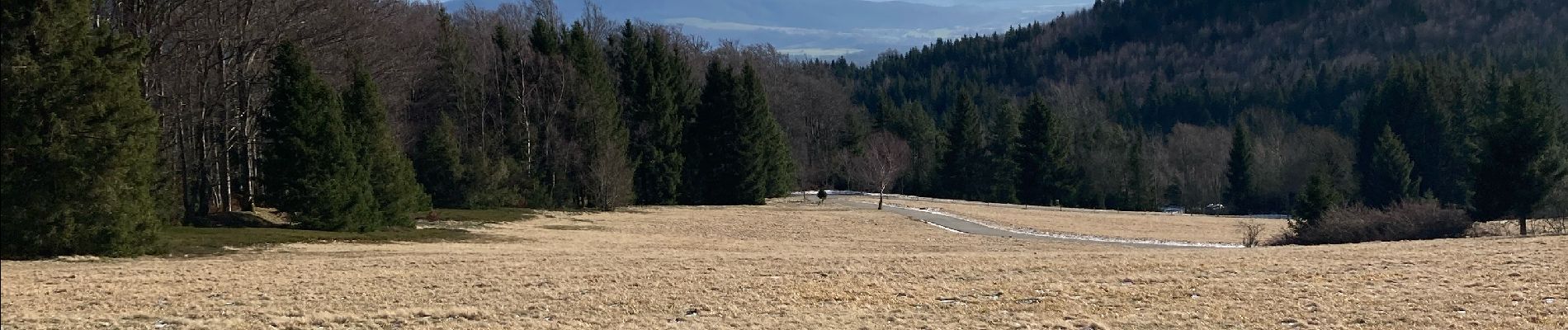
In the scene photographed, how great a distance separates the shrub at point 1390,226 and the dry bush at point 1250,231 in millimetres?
1060

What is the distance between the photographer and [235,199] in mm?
42000

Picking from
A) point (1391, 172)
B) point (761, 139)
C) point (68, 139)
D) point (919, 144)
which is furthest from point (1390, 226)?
point (919, 144)

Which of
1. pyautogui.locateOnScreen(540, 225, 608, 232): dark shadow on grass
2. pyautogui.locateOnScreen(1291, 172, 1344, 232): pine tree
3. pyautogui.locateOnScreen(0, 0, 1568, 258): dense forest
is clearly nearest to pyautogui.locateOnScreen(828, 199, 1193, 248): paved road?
pyautogui.locateOnScreen(0, 0, 1568, 258): dense forest

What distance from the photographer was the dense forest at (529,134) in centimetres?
2203

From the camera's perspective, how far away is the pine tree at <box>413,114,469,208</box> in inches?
1934

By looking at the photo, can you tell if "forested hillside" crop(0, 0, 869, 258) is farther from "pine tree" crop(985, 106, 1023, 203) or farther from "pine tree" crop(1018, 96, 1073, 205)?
"pine tree" crop(1018, 96, 1073, 205)

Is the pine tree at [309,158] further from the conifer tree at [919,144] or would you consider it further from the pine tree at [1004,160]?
the conifer tree at [919,144]

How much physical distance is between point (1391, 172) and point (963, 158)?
32800mm

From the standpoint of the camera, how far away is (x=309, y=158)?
32562 mm

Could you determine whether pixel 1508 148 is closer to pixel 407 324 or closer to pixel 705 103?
pixel 705 103

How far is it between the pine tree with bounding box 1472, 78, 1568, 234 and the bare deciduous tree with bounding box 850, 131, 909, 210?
2900cm

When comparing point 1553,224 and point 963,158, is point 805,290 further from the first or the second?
point 963,158

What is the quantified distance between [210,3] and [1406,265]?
3378 centimetres

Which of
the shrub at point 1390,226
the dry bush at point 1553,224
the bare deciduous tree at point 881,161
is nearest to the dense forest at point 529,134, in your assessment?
the bare deciduous tree at point 881,161
